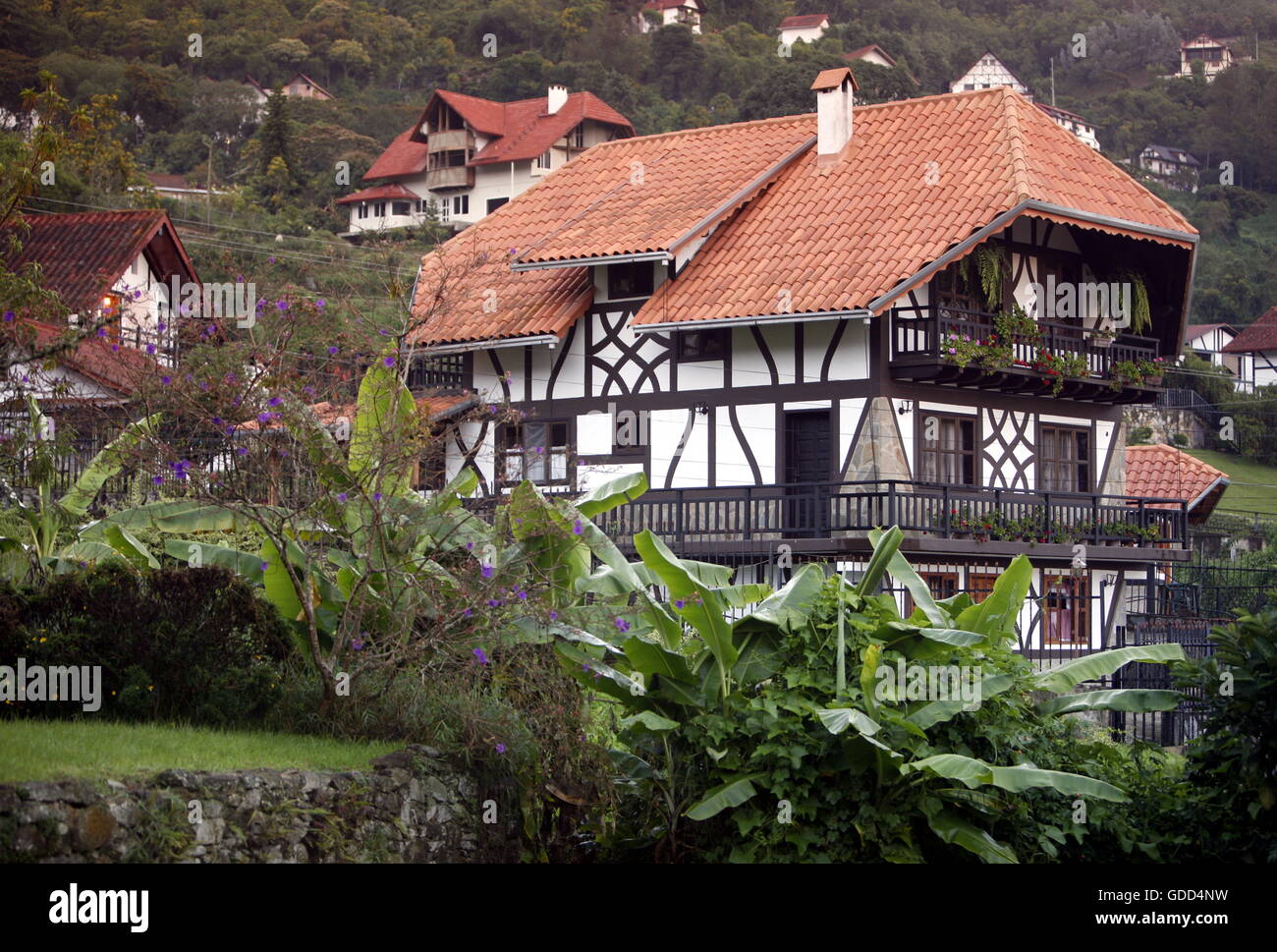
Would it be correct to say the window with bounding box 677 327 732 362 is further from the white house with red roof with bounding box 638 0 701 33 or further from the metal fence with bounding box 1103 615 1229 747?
the white house with red roof with bounding box 638 0 701 33

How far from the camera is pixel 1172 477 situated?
Answer: 1635 inches

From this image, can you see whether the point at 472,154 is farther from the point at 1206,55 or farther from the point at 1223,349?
the point at 1206,55

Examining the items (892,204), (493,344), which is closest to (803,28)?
(892,204)

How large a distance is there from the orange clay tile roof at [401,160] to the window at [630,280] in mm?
63339

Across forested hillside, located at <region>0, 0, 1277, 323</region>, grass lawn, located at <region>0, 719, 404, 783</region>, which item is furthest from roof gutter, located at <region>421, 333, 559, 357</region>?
forested hillside, located at <region>0, 0, 1277, 323</region>

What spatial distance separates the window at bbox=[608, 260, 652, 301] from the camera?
31.9 metres

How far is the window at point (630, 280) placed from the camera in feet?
105

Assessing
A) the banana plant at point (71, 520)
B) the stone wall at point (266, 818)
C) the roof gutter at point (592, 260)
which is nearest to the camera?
the stone wall at point (266, 818)

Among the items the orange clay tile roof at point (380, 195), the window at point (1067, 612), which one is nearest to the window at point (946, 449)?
the window at point (1067, 612)

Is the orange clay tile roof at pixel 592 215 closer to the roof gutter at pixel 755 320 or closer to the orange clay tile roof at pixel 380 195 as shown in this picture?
the roof gutter at pixel 755 320

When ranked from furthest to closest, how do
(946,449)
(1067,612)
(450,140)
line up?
1. (450,140)
2. (1067,612)
3. (946,449)

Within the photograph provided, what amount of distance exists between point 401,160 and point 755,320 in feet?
227

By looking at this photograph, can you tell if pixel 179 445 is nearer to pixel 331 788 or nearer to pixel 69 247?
pixel 331 788
